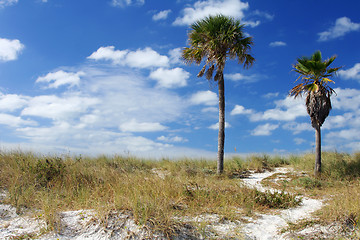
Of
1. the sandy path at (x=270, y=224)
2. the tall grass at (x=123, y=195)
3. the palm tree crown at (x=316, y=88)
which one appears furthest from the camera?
the palm tree crown at (x=316, y=88)

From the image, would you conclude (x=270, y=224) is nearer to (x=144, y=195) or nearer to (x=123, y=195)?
(x=144, y=195)

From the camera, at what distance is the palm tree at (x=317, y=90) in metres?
15.7

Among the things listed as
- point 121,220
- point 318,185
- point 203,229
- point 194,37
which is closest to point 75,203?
point 121,220

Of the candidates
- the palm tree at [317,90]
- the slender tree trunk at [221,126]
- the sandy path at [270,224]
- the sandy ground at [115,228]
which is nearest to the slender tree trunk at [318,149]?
the palm tree at [317,90]

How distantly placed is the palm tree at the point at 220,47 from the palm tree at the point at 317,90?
3817 mm

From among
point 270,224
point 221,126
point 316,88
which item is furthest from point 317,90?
point 270,224

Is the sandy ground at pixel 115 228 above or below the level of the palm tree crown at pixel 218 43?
below

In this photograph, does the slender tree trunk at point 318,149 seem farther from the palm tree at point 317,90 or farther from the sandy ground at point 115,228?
the sandy ground at point 115,228

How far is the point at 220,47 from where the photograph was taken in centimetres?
1792

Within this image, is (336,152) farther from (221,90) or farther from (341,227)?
(341,227)

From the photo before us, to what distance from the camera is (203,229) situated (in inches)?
218

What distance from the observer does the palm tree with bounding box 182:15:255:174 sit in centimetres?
1772

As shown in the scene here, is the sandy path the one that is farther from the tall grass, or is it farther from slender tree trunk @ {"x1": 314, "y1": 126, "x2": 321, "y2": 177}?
slender tree trunk @ {"x1": 314, "y1": 126, "x2": 321, "y2": 177}

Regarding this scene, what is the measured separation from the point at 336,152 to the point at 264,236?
16.4m
